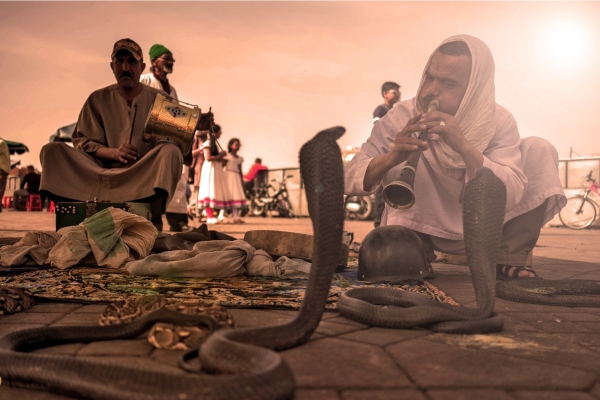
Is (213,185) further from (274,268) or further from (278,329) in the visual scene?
(278,329)

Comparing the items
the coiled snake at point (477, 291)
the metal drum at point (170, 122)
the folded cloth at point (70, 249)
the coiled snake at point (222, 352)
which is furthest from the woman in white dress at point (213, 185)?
the coiled snake at point (222, 352)

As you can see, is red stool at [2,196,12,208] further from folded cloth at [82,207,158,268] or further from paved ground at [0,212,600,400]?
paved ground at [0,212,600,400]

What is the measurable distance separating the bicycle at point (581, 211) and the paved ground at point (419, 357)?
405 inches

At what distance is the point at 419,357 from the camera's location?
1.49m

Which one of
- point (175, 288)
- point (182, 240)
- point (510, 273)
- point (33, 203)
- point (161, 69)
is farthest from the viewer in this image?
point (33, 203)

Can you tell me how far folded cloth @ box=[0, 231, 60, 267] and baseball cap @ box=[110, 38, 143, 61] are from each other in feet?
5.40

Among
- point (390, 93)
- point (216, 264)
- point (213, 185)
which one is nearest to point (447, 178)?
point (216, 264)

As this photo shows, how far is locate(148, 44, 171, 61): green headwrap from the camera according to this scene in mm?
6000

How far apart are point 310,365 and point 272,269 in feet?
5.41

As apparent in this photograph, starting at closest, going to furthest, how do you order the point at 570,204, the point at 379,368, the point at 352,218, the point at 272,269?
1. the point at 379,368
2. the point at 272,269
3. the point at 570,204
4. the point at 352,218

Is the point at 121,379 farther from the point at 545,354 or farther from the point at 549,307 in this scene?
the point at 549,307

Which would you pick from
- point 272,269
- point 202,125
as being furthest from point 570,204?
point 272,269

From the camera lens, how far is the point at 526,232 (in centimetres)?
321

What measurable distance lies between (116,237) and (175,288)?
88 centimetres
